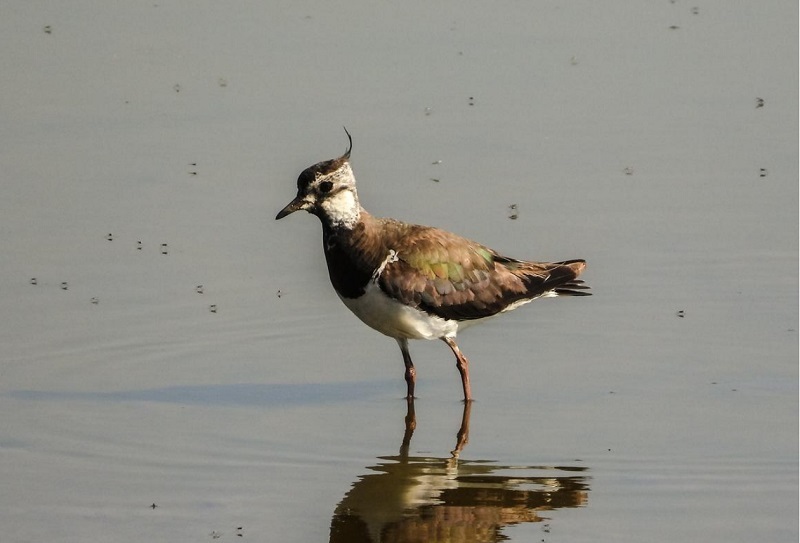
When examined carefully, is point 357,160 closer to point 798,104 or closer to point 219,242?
point 219,242

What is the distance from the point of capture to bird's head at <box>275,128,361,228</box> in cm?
1253

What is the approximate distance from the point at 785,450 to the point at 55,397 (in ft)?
17.7

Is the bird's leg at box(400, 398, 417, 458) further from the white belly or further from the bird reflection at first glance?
the white belly

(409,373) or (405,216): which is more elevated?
(405,216)

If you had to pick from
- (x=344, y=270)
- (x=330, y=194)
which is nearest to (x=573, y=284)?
(x=344, y=270)

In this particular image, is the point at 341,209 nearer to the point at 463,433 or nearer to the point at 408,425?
the point at 408,425

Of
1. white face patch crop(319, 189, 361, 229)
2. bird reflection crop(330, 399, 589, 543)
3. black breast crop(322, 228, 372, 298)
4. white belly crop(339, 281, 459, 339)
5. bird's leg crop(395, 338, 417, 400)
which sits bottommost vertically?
bird reflection crop(330, 399, 589, 543)

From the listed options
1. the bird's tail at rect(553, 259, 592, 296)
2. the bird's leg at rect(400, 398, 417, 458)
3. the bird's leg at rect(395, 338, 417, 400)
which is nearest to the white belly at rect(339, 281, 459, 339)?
the bird's leg at rect(395, 338, 417, 400)

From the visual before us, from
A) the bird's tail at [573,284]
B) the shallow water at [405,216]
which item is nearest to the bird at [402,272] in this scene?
the bird's tail at [573,284]

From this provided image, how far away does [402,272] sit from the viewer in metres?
12.4

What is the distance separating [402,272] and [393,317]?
0.35 metres

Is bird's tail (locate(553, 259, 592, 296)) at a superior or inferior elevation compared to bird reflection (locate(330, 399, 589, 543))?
superior

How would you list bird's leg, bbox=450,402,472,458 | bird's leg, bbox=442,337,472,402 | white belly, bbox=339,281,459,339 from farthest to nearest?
bird's leg, bbox=442,337,472,402
white belly, bbox=339,281,459,339
bird's leg, bbox=450,402,472,458

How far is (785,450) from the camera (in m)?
11.2
